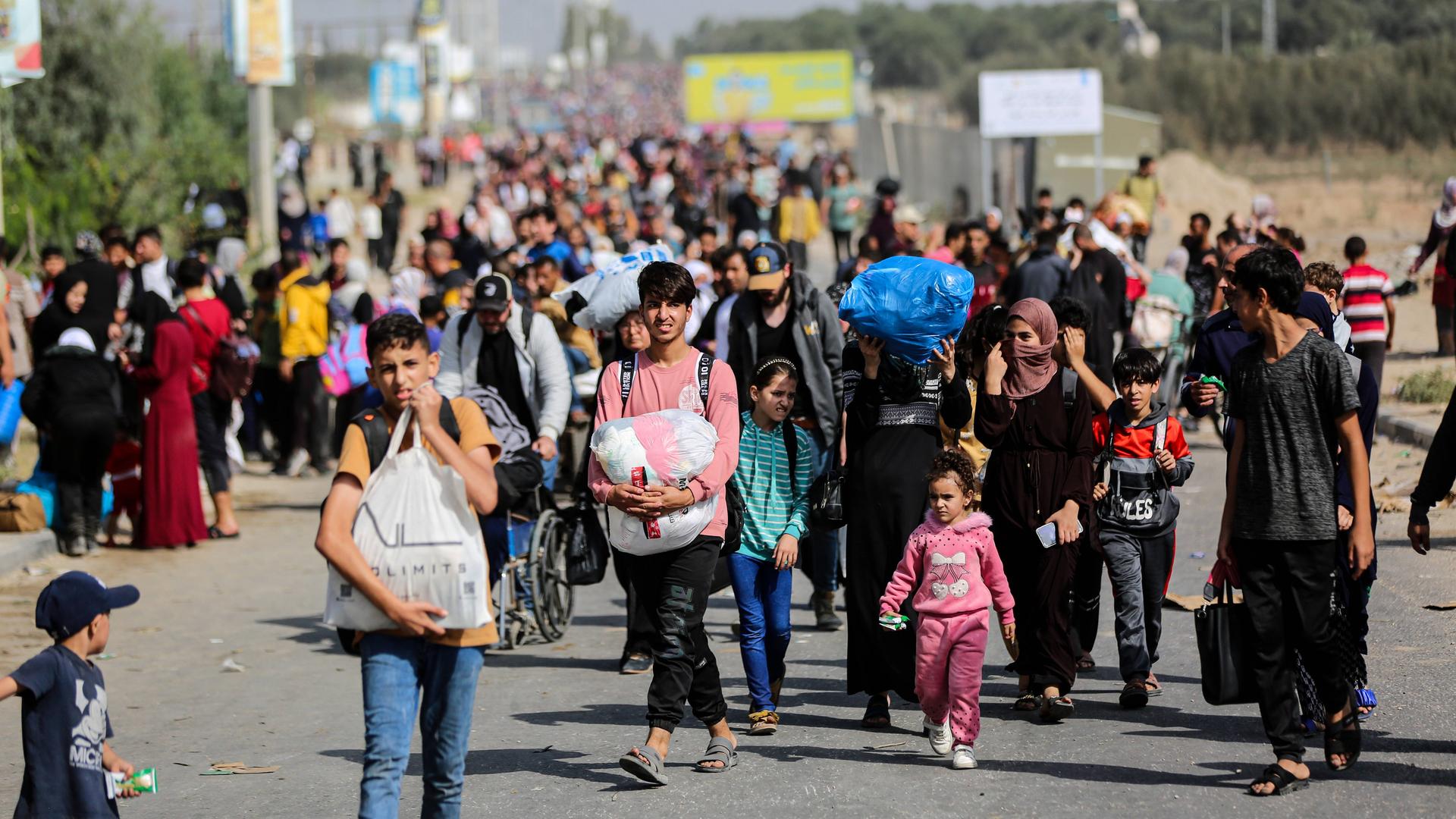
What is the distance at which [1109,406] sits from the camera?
7805 millimetres

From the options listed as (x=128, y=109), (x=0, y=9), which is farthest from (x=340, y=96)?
(x=0, y=9)

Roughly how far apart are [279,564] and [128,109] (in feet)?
65.8

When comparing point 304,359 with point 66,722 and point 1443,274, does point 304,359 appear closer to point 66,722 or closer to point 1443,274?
point 66,722

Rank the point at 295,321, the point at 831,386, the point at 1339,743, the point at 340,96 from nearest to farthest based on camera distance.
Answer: the point at 1339,743
the point at 831,386
the point at 295,321
the point at 340,96

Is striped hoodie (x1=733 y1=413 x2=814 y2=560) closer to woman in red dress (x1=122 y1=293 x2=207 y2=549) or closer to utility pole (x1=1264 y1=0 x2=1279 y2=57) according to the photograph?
woman in red dress (x1=122 y1=293 x2=207 y2=549)

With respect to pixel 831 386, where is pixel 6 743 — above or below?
below

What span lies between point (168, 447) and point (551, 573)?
172 inches

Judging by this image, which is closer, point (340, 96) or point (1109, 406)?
point (1109, 406)

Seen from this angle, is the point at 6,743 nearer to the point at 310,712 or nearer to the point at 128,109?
the point at 310,712

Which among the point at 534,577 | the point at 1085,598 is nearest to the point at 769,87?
the point at 534,577

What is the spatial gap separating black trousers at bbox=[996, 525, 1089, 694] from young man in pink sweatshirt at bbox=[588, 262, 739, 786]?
4.17 feet

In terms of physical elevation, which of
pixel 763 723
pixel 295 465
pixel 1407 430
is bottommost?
pixel 295 465

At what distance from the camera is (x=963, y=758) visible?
21.8 ft

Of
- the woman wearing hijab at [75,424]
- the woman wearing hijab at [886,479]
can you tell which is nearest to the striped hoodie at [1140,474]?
the woman wearing hijab at [886,479]
